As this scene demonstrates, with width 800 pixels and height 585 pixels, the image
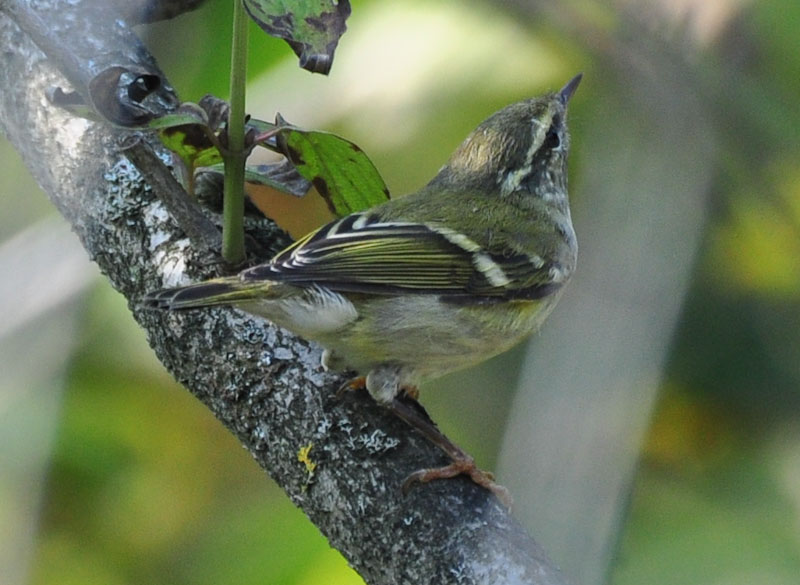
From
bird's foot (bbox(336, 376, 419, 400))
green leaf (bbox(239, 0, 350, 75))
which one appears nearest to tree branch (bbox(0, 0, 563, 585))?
bird's foot (bbox(336, 376, 419, 400))

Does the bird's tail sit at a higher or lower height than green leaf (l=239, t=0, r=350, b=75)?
lower

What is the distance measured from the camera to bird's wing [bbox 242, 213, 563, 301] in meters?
2.01

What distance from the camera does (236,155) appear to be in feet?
6.10

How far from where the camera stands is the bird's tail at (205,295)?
65.8 inches

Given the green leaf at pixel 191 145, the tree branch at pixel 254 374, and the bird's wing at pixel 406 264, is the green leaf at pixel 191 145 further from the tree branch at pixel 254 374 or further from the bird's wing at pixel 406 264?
the bird's wing at pixel 406 264

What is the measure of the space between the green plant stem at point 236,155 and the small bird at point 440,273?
10cm

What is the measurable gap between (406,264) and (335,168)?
12.6 inches

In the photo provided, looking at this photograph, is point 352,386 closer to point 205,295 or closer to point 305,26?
point 205,295

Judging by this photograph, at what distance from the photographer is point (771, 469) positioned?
89.9 inches

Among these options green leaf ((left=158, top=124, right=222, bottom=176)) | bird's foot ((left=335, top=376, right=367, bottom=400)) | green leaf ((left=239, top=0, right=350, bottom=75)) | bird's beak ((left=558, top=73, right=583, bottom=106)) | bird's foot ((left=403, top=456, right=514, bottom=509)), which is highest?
green leaf ((left=239, top=0, right=350, bottom=75))

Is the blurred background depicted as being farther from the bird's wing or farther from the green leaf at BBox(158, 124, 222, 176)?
the green leaf at BBox(158, 124, 222, 176)

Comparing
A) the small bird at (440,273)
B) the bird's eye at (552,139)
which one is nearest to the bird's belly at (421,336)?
the small bird at (440,273)

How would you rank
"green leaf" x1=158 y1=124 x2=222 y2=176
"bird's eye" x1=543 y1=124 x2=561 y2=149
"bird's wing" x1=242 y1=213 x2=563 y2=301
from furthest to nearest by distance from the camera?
"bird's eye" x1=543 y1=124 x2=561 y2=149
"bird's wing" x1=242 y1=213 x2=563 y2=301
"green leaf" x1=158 y1=124 x2=222 y2=176

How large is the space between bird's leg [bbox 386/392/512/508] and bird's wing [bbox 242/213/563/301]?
27 centimetres
